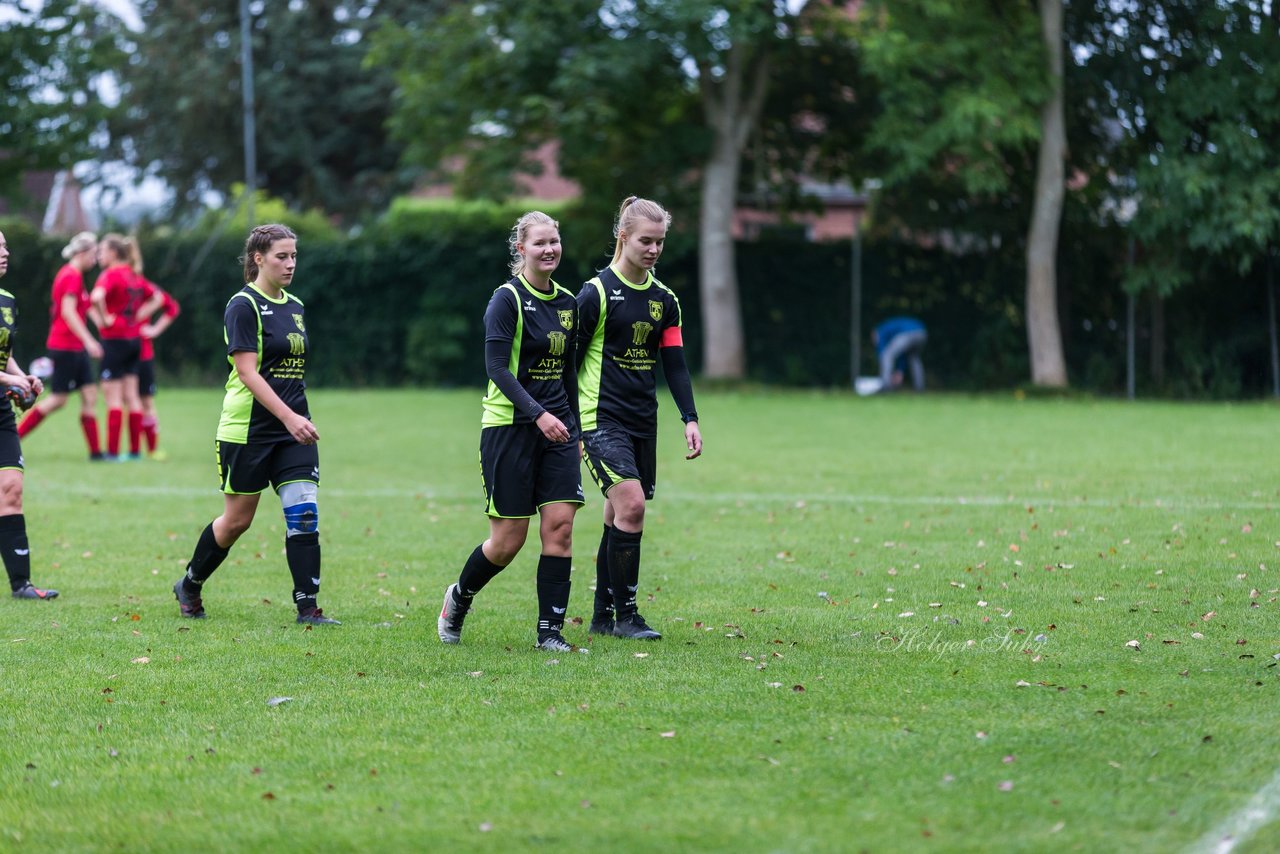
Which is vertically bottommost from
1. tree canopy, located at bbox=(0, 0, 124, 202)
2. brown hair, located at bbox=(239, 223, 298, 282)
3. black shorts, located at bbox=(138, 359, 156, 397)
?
black shorts, located at bbox=(138, 359, 156, 397)

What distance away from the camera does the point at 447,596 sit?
22.7 ft

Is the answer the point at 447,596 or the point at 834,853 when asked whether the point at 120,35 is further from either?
the point at 834,853

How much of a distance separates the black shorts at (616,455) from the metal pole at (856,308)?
2147 centimetres

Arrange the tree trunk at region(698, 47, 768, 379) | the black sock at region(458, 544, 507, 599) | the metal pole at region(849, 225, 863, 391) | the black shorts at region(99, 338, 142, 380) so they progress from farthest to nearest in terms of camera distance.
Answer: the metal pole at region(849, 225, 863, 391)
the tree trunk at region(698, 47, 768, 379)
the black shorts at region(99, 338, 142, 380)
the black sock at region(458, 544, 507, 599)

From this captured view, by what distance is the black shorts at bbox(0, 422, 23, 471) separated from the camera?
8266 millimetres

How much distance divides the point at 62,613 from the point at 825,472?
7.99 meters

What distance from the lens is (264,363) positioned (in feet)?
23.8

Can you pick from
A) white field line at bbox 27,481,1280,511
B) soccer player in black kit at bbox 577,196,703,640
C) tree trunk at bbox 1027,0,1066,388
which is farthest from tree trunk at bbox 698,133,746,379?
soccer player in black kit at bbox 577,196,703,640

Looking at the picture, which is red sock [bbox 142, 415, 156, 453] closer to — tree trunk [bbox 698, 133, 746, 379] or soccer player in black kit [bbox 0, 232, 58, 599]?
soccer player in black kit [bbox 0, 232, 58, 599]

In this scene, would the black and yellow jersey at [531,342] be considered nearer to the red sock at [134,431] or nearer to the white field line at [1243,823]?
the white field line at [1243,823]

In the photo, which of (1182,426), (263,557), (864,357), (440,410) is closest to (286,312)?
(263,557)

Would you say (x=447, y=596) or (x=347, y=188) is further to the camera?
(x=347, y=188)

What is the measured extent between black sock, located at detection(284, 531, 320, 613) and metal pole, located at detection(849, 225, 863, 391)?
843 inches

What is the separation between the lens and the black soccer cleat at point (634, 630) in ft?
22.7
